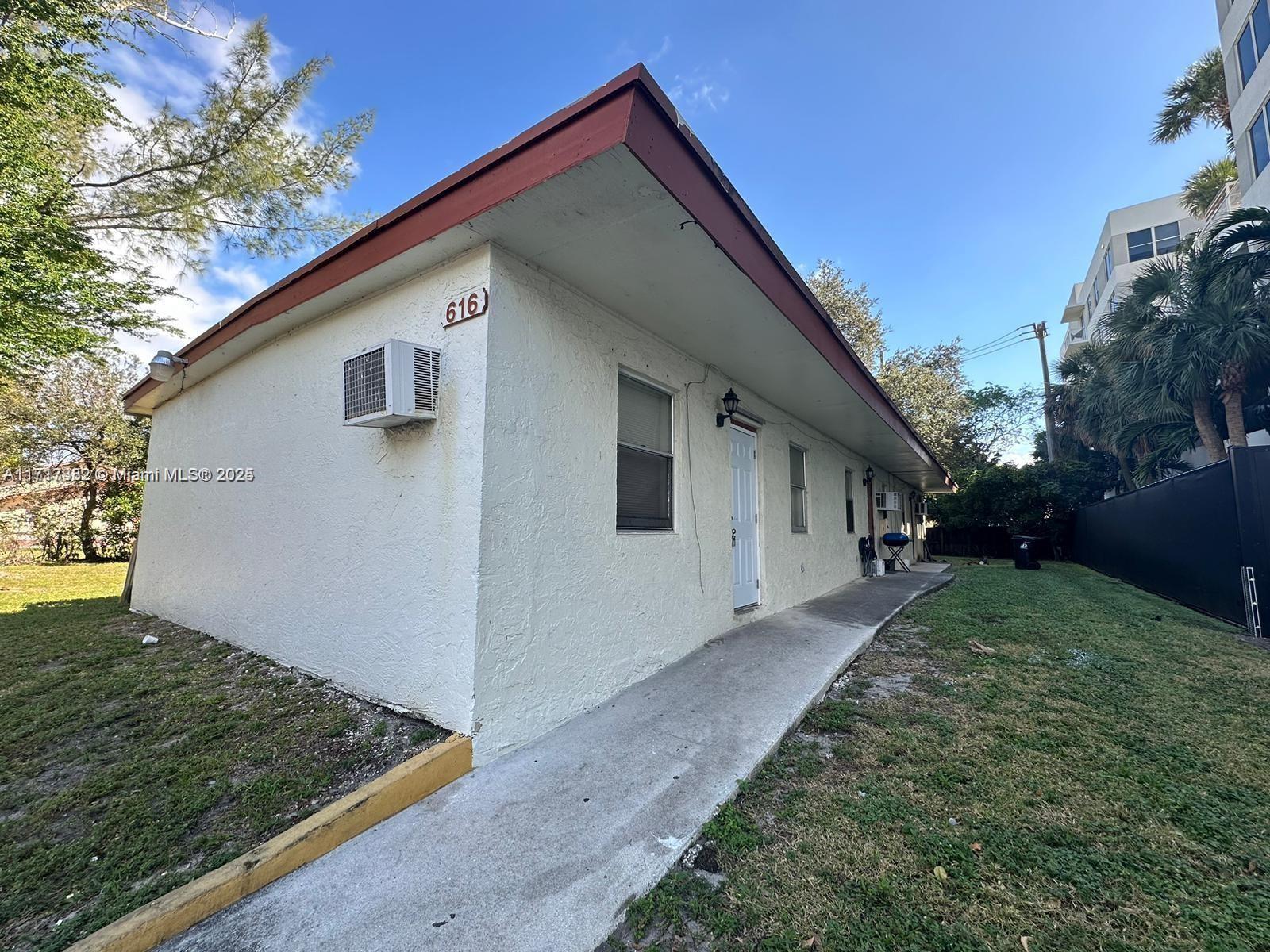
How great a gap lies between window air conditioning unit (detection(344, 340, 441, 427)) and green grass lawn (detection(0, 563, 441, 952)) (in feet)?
5.21

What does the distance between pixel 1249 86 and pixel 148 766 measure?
20784 millimetres

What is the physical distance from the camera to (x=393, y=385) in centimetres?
257

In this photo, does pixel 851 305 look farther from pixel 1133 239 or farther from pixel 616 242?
pixel 616 242

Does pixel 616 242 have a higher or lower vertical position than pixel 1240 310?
lower

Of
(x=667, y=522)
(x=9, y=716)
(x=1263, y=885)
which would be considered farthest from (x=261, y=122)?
(x=1263, y=885)

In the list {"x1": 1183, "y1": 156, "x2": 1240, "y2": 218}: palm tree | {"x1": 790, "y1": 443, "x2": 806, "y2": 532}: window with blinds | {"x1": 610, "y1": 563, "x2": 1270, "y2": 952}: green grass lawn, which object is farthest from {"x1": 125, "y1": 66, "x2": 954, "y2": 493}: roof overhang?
{"x1": 1183, "y1": 156, "x2": 1240, "y2": 218}: palm tree

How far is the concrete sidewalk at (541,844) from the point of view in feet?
5.10

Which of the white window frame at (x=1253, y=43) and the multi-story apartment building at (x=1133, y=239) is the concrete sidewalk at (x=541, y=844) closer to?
the white window frame at (x=1253, y=43)

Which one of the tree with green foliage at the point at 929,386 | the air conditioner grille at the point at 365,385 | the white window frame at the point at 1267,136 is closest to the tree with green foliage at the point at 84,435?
the air conditioner grille at the point at 365,385

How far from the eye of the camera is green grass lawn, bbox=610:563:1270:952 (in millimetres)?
1579

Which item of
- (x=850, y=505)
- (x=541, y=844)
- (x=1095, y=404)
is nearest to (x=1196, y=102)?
(x=1095, y=404)

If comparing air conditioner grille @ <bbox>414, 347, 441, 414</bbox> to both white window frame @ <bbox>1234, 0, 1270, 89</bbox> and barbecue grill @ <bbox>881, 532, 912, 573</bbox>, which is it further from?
white window frame @ <bbox>1234, 0, 1270, 89</bbox>

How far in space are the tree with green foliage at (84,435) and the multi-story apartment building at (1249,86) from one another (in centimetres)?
2551

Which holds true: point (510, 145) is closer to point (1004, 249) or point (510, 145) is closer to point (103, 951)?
point (103, 951)
